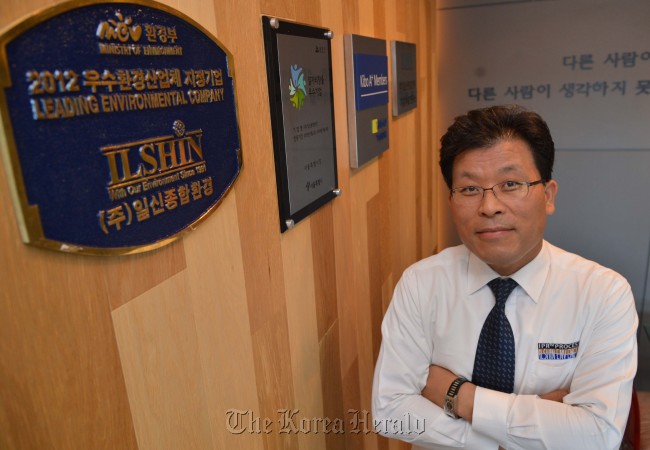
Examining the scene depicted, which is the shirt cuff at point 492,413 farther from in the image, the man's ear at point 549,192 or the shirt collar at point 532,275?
the man's ear at point 549,192

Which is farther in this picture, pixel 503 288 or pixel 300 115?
pixel 503 288

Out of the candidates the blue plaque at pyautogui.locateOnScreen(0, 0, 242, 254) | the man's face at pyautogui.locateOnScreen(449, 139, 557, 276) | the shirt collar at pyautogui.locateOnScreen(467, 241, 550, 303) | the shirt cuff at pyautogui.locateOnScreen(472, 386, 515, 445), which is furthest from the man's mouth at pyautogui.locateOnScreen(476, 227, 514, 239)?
the blue plaque at pyautogui.locateOnScreen(0, 0, 242, 254)

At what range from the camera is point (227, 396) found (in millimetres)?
991

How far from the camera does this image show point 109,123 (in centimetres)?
65

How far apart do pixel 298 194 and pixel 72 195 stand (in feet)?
2.20

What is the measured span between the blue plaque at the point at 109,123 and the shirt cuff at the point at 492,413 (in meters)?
0.97

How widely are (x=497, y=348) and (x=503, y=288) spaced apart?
0.18 m

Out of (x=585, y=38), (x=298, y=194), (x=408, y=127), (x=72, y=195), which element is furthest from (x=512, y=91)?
(x=72, y=195)

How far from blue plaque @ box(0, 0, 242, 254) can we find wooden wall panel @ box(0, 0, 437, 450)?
3 cm

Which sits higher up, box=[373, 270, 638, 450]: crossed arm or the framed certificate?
the framed certificate

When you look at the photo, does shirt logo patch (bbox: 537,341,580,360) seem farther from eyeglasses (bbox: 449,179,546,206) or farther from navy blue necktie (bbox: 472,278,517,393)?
eyeglasses (bbox: 449,179,546,206)

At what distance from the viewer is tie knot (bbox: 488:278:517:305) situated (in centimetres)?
141

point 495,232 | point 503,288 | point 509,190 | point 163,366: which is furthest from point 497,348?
point 163,366

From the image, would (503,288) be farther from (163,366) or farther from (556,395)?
(163,366)
